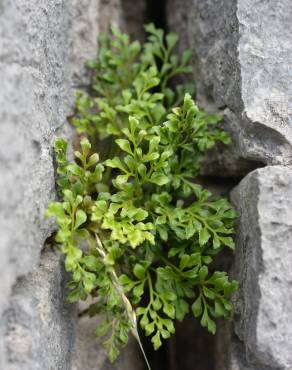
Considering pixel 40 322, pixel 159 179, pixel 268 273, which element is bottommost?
pixel 40 322

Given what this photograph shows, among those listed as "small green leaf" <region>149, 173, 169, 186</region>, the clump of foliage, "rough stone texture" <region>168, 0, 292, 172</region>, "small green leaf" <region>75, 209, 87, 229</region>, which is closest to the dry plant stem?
the clump of foliage

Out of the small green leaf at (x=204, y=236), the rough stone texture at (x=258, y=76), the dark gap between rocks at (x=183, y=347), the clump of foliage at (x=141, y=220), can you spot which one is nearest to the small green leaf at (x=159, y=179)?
the clump of foliage at (x=141, y=220)

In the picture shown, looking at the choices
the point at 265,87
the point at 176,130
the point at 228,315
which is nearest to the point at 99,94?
the point at 176,130

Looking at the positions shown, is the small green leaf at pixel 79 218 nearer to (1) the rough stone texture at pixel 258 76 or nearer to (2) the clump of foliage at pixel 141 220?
(2) the clump of foliage at pixel 141 220

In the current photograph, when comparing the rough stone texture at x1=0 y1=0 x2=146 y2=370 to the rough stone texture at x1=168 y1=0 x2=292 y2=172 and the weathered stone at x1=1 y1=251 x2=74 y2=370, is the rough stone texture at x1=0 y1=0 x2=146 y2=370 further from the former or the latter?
the rough stone texture at x1=168 y1=0 x2=292 y2=172

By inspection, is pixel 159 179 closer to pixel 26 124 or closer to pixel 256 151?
pixel 256 151

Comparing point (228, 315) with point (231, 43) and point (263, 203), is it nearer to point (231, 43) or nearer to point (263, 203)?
point (263, 203)

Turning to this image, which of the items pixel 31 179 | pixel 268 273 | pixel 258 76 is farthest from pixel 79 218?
pixel 258 76
